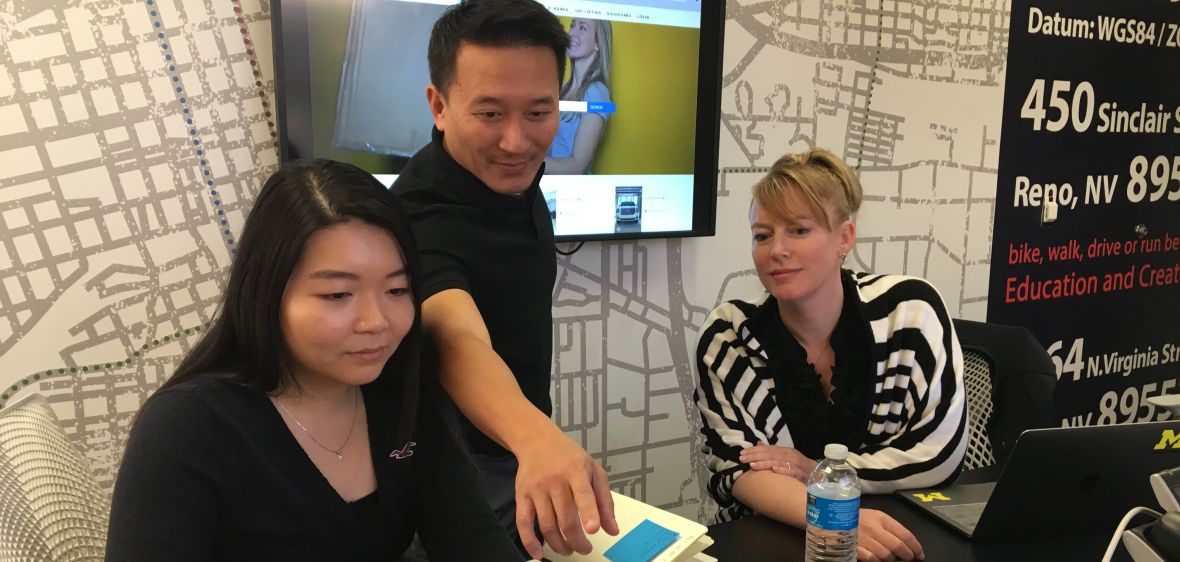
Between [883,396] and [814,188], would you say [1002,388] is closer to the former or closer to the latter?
[883,396]

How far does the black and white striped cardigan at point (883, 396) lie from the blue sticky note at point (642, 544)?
14.1 inches

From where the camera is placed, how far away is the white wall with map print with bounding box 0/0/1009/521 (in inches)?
66.0

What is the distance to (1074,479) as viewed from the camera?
1.13 m

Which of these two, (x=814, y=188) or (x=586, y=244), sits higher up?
(x=814, y=188)

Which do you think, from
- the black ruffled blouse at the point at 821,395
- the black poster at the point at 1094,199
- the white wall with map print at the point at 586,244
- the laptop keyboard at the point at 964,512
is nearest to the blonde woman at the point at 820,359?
the black ruffled blouse at the point at 821,395

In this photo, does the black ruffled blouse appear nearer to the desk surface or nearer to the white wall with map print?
the desk surface

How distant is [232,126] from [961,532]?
5.70 feet

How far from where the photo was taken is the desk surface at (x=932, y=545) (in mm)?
1132

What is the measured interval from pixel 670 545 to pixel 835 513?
9.1 inches

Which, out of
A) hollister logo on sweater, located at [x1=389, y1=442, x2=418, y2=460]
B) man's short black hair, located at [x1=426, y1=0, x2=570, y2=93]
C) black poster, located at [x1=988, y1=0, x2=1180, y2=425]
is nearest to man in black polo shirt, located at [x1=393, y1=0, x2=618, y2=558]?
man's short black hair, located at [x1=426, y1=0, x2=570, y2=93]

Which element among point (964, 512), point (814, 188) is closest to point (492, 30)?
point (814, 188)

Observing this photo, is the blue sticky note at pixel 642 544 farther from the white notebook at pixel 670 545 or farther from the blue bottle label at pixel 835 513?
the blue bottle label at pixel 835 513

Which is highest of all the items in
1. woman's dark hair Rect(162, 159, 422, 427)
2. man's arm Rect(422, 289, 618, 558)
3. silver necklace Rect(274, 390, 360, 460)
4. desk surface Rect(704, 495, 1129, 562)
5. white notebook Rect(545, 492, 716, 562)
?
woman's dark hair Rect(162, 159, 422, 427)

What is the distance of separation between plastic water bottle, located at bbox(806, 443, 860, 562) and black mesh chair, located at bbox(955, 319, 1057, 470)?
85cm
